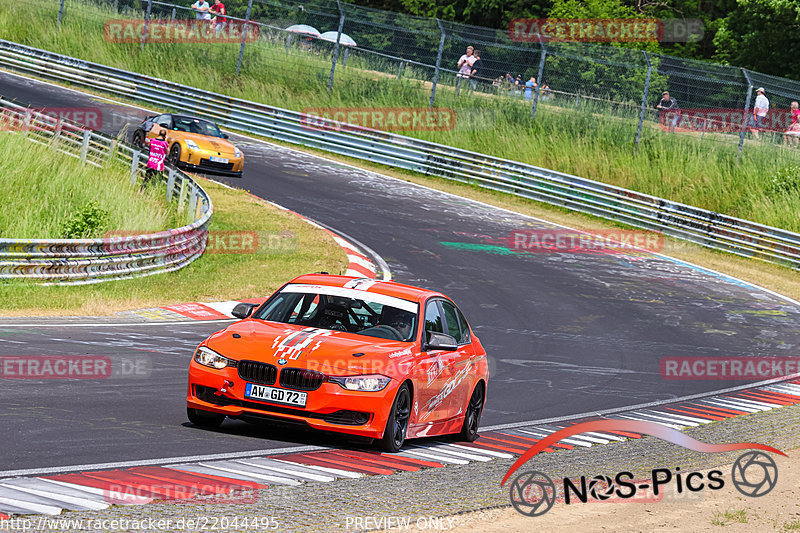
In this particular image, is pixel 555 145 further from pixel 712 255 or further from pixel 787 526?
pixel 787 526

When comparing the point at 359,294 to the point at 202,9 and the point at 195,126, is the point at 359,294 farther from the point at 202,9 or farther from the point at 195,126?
the point at 202,9

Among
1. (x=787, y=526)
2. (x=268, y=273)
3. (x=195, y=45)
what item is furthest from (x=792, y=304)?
(x=195, y=45)

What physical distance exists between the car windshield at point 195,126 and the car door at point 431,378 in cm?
2020

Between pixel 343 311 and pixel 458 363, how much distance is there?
1.16 meters

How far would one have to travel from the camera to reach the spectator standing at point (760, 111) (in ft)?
97.0

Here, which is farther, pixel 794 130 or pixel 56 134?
pixel 794 130

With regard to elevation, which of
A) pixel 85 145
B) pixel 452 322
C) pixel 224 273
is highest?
pixel 452 322

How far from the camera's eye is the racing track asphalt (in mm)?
8531

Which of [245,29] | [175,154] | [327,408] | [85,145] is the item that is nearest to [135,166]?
[85,145]

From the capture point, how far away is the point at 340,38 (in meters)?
36.3

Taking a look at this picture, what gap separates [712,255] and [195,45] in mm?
21002

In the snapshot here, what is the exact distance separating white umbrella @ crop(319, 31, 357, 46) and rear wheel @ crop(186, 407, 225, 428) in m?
28.4

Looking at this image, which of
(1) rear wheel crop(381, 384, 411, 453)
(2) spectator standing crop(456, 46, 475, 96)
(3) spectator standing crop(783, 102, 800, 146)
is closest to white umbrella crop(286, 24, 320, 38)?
(2) spectator standing crop(456, 46, 475, 96)

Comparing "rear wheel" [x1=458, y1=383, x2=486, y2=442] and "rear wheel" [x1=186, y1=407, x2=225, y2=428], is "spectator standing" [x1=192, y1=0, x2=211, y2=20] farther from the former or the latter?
"rear wheel" [x1=186, y1=407, x2=225, y2=428]
